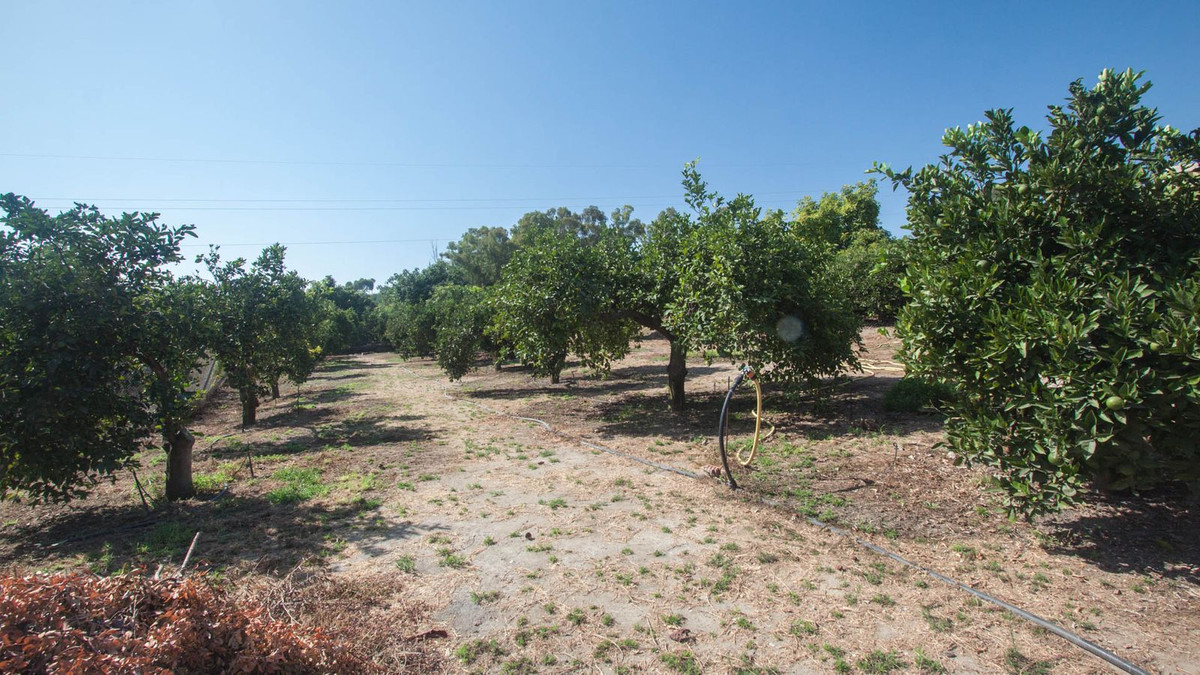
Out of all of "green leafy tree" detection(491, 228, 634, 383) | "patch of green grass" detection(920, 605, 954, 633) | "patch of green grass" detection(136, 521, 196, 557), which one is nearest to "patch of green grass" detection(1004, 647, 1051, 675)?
"patch of green grass" detection(920, 605, 954, 633)

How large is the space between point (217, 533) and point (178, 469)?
5.97ft

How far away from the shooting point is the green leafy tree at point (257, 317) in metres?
9.00

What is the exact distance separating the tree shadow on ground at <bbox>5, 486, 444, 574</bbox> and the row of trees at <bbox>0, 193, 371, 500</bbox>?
1.39ft

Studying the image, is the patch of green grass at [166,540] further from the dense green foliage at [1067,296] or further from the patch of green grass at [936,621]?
the dense green foliage at [1067,296]

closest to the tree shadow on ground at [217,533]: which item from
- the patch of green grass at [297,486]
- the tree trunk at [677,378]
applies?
the patch of green grass at [297,486]

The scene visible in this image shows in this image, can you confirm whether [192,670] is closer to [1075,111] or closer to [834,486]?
[834,486]

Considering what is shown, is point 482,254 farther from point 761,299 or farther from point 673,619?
point 673,619

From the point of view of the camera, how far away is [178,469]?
6480mm

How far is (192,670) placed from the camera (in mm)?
2340

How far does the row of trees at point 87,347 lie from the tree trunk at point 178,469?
0.04 feet

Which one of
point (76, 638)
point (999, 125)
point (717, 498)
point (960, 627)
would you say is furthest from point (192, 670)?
point (999, 125)

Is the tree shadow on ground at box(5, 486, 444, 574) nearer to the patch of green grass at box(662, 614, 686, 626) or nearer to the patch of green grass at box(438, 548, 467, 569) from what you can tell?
the patch of green grass at box(438, 548, 467, 569)

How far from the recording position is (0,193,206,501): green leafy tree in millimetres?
5016

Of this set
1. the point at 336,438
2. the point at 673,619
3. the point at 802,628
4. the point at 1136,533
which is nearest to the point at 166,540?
the point at 673,619
